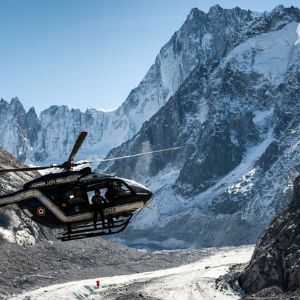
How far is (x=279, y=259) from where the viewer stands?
79.6m

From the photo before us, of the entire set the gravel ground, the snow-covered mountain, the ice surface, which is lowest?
the ice surface

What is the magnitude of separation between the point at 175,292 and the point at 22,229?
3316 centimetres

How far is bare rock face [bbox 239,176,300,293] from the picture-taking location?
74956mm

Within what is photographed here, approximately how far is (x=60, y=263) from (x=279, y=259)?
4514cm

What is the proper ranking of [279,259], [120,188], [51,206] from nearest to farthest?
[51,206]
[120,188]
[279,259]

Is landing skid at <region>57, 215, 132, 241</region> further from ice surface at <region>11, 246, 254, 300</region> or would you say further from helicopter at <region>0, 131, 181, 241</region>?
ice surface at <region>11, 246, 254, 300</region>

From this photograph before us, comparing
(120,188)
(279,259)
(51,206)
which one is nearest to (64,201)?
(51,206)

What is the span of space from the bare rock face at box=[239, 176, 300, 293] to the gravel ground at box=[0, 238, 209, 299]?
1631cm

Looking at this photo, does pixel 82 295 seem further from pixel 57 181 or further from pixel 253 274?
pixel 57 181

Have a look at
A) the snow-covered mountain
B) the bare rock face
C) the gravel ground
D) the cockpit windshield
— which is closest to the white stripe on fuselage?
the cockpit windshield

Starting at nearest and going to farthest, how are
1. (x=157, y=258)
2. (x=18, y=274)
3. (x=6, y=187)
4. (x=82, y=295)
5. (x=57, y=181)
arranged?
(x=57, y=181), (x=82, y=295), (x=18, y=274), (x=6, y=187), (x=157, y=258)

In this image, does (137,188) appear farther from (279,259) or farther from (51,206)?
(279,259)

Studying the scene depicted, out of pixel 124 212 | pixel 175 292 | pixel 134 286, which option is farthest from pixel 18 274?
pixel 124 212

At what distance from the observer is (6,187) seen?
117 m
